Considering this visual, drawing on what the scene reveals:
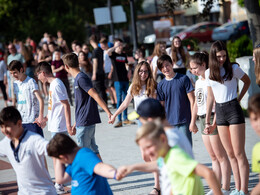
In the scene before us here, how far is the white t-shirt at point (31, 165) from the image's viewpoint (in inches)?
171

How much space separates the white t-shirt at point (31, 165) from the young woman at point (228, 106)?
2.20 m

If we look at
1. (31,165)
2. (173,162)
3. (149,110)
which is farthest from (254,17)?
(173,162)

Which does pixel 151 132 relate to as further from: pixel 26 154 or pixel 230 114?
pixel 230 114

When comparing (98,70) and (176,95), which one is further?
(98,70)

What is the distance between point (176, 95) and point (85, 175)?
2.46 metres

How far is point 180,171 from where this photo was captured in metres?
3.30

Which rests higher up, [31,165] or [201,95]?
[201,95]

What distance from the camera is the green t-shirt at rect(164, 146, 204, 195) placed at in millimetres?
3295

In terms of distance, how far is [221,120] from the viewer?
18.2 feet

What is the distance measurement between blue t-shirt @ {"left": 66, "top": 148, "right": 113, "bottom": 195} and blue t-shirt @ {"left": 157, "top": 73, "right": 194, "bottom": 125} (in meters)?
2.26

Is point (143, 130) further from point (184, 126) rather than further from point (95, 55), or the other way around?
point (95, 55)

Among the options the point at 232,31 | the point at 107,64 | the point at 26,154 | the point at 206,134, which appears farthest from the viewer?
the point at 232,31

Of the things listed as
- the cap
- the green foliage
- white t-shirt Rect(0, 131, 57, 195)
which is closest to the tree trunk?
the green foliage

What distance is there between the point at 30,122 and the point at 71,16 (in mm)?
30466
